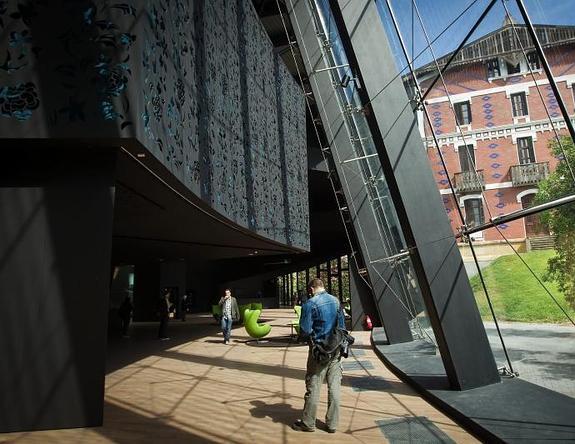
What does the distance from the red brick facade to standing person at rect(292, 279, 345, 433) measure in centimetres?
258

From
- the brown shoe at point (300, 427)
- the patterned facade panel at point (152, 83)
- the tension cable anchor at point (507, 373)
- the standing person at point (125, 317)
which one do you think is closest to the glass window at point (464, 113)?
the tension cable anchor at point (507, 373)

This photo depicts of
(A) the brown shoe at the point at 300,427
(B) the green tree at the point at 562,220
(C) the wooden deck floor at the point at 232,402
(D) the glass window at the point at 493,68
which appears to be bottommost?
(C) the wooden deck floor at the point at 232,402

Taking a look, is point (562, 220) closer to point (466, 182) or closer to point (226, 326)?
point (466, 182)

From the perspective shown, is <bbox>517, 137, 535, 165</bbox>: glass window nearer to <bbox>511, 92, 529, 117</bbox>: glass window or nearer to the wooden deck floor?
<bbox>511, 92, 529, 117</bbox>: glass window

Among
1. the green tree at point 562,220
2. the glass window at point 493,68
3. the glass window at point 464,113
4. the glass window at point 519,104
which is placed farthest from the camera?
the glass window at point 464,113

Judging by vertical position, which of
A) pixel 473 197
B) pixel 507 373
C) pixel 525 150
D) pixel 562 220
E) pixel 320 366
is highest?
pixel 525 150

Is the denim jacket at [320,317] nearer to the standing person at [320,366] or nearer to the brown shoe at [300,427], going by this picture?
the standing person at [320,366]

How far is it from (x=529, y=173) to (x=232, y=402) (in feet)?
16.9

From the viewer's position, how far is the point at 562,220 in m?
4.66

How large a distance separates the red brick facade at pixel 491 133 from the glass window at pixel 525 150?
44 mm

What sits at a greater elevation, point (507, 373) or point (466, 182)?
point (466, 182)

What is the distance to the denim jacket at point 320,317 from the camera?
4.14 metres

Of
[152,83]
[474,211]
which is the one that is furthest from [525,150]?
[152,83]

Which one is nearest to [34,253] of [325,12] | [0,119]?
[0,119]
